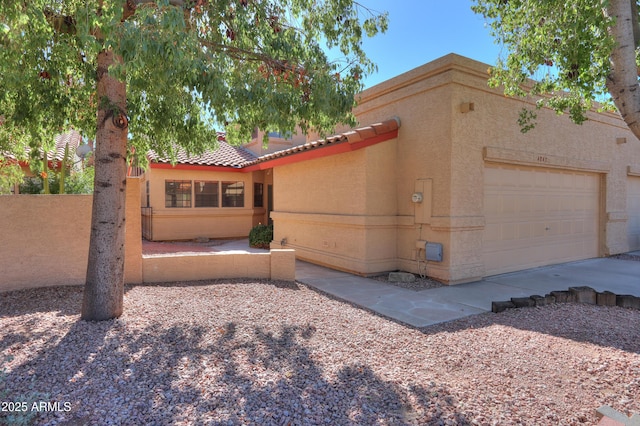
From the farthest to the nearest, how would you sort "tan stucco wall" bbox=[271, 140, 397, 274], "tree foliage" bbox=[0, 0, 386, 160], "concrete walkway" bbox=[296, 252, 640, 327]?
"tan stucco wall" bbox=[271, 140, 397, 274], "concrete walkway" bbox=[296, 252, 640, 327], "tree foliage" bbox=[0, 0, 386, 160]

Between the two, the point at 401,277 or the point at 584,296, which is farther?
the point at 401,277

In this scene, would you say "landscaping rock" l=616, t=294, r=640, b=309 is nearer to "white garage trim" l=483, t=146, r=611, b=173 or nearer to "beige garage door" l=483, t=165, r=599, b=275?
"beige garage door" l=483, t=165, r=599, b=275

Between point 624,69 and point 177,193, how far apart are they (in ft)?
47.4

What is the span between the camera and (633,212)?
13391 millimetres

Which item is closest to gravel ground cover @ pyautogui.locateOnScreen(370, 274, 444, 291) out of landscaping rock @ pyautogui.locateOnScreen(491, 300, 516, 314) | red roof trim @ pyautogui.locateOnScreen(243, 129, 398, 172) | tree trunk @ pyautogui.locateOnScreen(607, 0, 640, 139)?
landscaping rock @ pyautogui.locateOnScreen(491, 300, 516, 314)

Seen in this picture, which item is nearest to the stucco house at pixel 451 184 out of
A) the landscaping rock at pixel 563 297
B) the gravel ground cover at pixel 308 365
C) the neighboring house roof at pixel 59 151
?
the landscaping rock at pixel 563 297

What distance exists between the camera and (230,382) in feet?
11.5

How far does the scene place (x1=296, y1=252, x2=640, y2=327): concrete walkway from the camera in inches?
243

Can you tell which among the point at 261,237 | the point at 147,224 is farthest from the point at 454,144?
the point at 147,224

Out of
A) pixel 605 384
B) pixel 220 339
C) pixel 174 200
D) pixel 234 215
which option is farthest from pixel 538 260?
pixel 174 200

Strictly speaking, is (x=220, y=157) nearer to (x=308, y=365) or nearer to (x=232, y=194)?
(x=232, y=194)

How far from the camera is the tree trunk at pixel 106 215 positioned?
16.2 feet

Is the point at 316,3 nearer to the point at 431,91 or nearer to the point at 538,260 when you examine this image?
the point at 431,91

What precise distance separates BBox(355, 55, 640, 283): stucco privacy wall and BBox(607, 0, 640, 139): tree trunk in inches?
128
